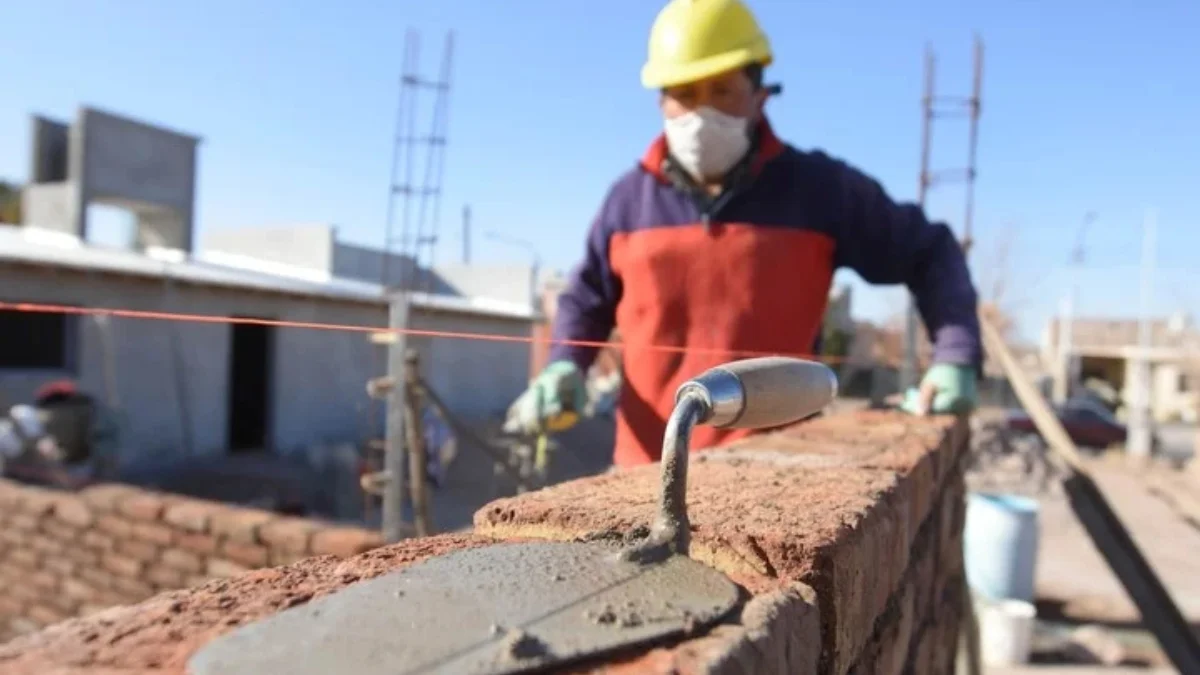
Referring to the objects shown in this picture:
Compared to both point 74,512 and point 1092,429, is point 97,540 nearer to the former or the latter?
point 74,512

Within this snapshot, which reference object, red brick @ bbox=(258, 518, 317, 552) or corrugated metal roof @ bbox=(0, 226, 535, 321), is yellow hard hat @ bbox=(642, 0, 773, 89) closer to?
red brick @ bbox=(258, 518, 317, 552)

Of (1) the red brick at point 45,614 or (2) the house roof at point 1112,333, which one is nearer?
(1) the red brick at point 45,614

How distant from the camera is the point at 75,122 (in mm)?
12773

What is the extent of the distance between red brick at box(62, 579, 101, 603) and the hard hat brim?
Answer: 3846 millimetres

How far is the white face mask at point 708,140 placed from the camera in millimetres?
2629

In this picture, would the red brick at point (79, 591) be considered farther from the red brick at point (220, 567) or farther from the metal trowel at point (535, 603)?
the metal trowel at point (535, 603)

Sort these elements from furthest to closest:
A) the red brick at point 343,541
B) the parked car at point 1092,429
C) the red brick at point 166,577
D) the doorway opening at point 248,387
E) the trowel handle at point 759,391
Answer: the parked car at point 1092,429 < the doorway opening at point 248,387 < the red brick at point 166,577 < the red brick at point 343,541 < the trowel handle at point 759,391

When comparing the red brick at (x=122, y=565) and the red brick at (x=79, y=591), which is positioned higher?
the red brick at (x=122, y=565)

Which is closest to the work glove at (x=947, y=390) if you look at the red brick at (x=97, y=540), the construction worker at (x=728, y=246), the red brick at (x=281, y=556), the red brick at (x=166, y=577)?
the construction worker at (x=728, y=246)

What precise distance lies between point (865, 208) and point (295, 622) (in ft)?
7.83

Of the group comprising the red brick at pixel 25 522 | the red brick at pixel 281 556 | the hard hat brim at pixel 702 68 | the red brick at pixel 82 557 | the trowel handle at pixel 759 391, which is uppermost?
the hard hat brim at pixel 702 68

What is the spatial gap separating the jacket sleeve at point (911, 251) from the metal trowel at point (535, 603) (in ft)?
5.97

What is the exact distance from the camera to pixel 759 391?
0.98 metres

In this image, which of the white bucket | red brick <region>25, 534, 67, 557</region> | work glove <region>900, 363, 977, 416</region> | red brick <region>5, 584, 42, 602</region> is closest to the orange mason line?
work glove <region>900, 363, 977, 416</region>
